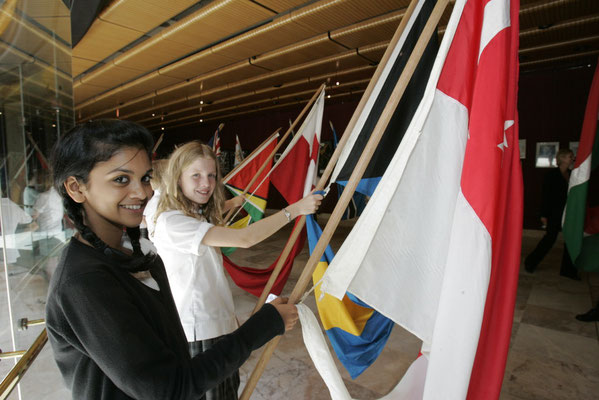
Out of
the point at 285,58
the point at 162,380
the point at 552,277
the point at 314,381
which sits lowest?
the point at 314,381

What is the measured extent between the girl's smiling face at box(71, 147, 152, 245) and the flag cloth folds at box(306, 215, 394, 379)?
4.33 ft

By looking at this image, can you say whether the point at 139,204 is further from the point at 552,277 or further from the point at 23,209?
the point at 552,277

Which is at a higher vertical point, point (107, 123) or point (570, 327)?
point (107, 123)

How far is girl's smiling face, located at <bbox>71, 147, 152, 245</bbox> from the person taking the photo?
2.64 ft

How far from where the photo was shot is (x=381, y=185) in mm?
1131

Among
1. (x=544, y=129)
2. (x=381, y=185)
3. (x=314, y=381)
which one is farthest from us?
(x=544, y=129)

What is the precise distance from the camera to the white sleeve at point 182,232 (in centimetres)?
146

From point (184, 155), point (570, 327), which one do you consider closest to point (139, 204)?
point (184, 155)

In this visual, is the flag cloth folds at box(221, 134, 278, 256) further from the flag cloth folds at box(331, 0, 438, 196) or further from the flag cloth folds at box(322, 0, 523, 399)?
the flag cloth folds at box(322, 0, 523, 399)

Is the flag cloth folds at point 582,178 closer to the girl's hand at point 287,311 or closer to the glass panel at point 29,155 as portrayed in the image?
the girl's hand at point 287,311

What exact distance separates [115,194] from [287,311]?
23.8 inches

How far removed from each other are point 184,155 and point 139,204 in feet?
2.87

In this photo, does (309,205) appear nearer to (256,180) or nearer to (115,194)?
(115,194)

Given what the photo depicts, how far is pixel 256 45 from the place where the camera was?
15.5 feet
